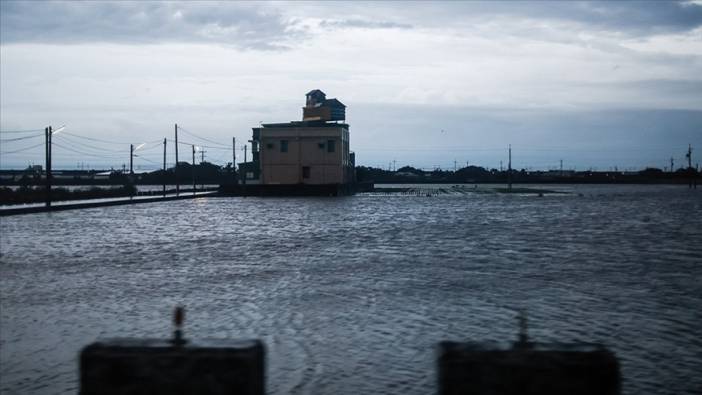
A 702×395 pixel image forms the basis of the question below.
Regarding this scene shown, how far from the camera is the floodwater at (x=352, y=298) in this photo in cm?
884

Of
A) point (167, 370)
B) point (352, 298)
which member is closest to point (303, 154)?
point (352, 298)

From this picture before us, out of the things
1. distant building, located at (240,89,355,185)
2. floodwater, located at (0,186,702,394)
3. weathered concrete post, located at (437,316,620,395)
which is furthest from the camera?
distant building, located at (240,89,355,185)

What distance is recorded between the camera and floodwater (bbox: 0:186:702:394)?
29.0 ft

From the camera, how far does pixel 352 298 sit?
44.0 ft

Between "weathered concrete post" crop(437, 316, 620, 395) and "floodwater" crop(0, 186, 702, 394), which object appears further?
"floodwater" crop(0, 186, 702, 394)

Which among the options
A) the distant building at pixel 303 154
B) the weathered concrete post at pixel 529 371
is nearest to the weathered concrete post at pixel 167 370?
the weathered concrete post at pixel 529 371

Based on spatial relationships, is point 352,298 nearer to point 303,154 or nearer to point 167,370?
point 167,370

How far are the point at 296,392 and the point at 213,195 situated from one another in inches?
2528

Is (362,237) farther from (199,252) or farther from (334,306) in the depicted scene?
(334,306)

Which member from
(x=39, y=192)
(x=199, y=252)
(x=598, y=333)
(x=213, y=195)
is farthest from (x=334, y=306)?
(x=213, y=195)

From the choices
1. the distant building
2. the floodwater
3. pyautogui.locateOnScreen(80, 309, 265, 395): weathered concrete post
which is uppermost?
the distant building

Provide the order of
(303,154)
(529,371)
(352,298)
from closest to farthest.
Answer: (529,371) → (352,298) → (303,154)

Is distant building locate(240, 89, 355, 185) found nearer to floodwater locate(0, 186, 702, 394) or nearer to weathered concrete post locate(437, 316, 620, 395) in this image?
floodwater locate(0, 186, 702, 394)

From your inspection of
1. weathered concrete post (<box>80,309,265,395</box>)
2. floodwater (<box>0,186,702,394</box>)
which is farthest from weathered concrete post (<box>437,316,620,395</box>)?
floodwater (<box>0,186,702,394</box>)
